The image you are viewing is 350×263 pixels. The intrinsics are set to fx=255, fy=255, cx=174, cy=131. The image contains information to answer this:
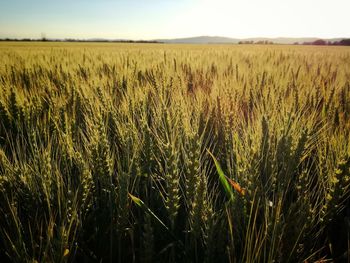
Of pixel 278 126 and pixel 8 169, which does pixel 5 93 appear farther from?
pixel 278 126

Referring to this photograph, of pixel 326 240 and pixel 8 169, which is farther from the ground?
pixel 8 169

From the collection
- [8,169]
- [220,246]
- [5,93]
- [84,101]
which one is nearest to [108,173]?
[8,169]

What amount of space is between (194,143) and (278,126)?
1.24 feet

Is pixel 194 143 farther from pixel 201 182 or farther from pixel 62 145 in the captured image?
pixel 62 145

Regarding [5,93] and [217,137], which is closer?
[217,137]

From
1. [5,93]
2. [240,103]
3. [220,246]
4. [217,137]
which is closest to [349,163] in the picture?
→ [220,246]

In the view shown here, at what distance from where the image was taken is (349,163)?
822 millimetres

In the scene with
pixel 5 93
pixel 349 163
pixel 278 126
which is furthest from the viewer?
pixel 5 93

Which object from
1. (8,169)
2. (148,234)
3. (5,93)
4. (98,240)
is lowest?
(98,240)

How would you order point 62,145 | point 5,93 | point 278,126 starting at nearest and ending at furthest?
point 278,126 → point 62,145 → point 5,93

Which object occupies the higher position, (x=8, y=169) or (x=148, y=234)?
(x=8, y=169)

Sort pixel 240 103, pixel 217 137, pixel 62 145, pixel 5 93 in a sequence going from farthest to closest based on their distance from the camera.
Answer: 1. pixel 5 93
2. pixel 240 103
3. pixel 217 137
4. pixel 62 145

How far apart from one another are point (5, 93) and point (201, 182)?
5.80 feet

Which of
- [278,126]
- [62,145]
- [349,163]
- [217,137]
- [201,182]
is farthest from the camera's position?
[217,137]
